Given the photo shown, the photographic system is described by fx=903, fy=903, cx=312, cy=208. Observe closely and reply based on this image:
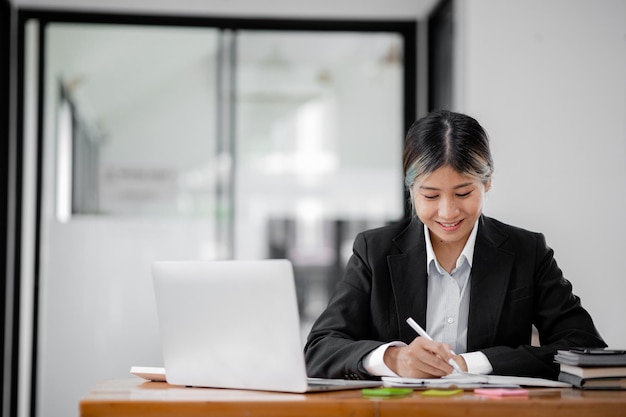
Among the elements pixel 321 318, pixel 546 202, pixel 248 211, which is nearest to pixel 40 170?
pixel 248 211

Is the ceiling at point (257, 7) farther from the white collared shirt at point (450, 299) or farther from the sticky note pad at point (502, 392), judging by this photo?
the sticky note pad at point (502, 392)

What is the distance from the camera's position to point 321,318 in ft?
7.72

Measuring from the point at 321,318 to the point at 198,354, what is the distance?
1.63 feet

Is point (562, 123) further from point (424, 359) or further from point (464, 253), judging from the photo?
point (424, 359)

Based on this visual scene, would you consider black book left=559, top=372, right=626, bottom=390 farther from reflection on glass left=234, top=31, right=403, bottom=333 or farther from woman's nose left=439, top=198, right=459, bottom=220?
reflection on glass left=234, top=31, right=403, bottom=333

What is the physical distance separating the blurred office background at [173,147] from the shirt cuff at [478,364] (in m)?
2.78

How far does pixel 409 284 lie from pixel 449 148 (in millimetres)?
369

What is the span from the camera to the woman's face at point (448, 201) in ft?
7.54

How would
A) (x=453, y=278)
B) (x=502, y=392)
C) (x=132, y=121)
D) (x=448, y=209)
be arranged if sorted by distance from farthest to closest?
1. (x=132, y=121)
2. (x=453, y=278)
3. (x=448, y=209)
4. (x=502, y=392)

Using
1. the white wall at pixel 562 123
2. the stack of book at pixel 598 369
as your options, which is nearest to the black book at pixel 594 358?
the stack of book at pixel 598 369

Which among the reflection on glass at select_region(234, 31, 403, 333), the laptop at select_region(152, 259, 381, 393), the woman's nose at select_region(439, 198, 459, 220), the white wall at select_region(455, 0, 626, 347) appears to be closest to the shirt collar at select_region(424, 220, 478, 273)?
the woman's nose at select_region(439, 198, 459, 220)

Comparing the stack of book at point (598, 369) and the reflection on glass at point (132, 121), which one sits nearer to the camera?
the stack of book at point (598, 369)

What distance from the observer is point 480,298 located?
2.32 m

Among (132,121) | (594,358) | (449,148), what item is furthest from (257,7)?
(594,358)
